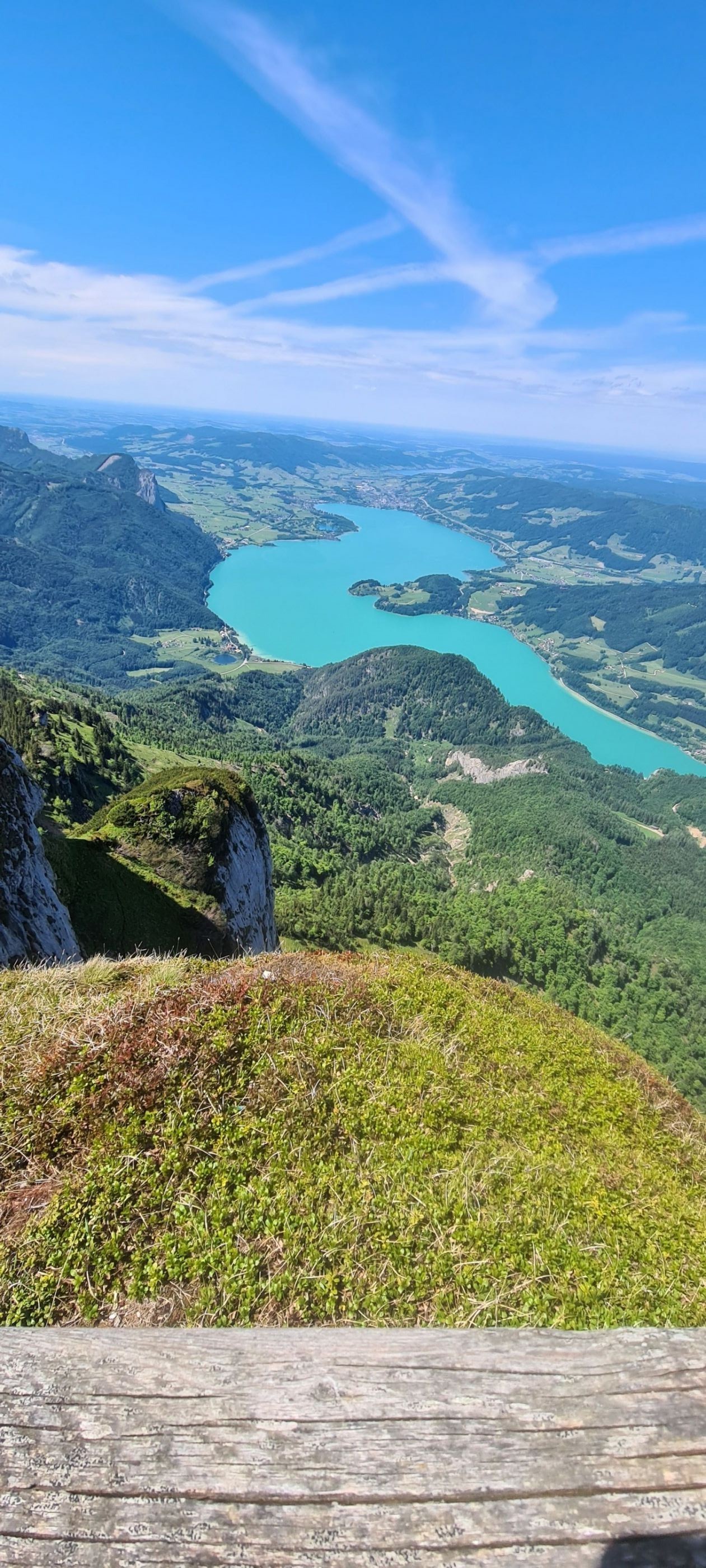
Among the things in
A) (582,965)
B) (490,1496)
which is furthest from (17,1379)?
(582,965)

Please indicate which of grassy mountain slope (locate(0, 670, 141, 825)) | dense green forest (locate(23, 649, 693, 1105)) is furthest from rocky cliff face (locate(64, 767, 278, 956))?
dense green forest (locate(23, 649, 693, 1105))

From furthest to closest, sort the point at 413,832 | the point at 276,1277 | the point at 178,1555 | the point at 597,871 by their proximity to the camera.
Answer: the point at 413,832 → the point at 597,871 → the point at 276,1277 → the point at 178,1555

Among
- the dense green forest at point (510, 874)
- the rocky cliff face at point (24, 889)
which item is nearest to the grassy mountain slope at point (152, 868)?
the rocky cliff face at point (24, 889)

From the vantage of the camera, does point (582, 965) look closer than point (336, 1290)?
No

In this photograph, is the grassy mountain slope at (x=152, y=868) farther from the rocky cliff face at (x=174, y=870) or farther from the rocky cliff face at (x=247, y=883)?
the rocky cliff face at (x=247, y=883)

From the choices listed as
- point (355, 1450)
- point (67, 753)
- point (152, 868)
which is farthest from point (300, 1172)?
point (67, 753)

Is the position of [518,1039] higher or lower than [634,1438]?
lower

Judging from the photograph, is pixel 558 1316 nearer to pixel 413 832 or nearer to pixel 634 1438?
pixel 634 1438

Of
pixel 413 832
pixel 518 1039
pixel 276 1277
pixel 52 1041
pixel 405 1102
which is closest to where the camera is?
pixel 276 1277
